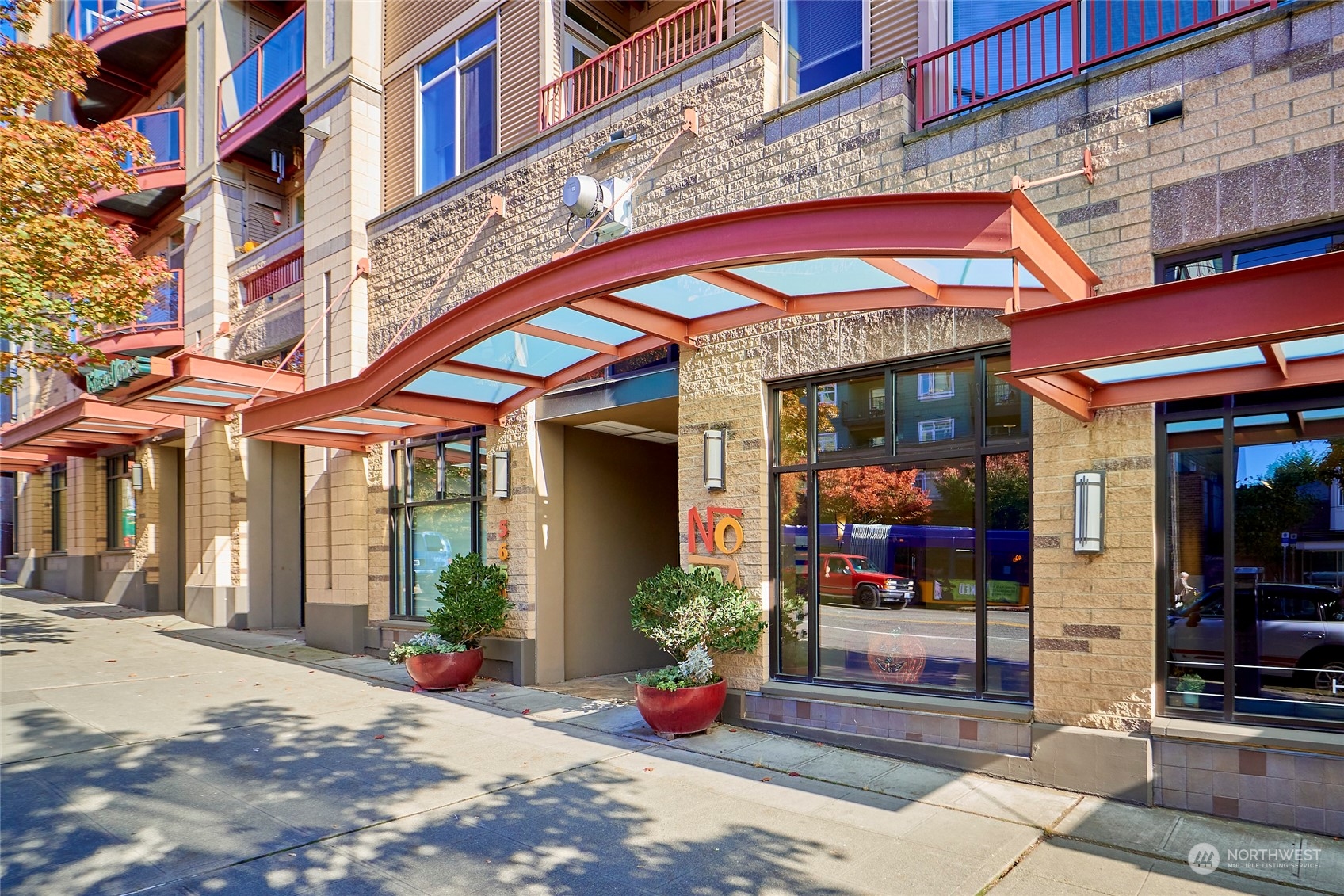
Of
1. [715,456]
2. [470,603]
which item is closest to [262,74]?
[470,603]

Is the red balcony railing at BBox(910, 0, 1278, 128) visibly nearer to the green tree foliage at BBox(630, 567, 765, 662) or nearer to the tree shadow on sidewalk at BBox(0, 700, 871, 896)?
the green tree foliage at BBox(630, 567, 765, 662)

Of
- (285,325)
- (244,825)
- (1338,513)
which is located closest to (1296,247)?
(1338,513)

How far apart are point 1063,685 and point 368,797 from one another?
527 centimetres

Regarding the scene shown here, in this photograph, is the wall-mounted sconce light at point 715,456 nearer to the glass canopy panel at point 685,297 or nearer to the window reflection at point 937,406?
the glass canopy panel at point 685,297

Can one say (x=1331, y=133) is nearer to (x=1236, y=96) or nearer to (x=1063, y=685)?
(x=1236, y=96)

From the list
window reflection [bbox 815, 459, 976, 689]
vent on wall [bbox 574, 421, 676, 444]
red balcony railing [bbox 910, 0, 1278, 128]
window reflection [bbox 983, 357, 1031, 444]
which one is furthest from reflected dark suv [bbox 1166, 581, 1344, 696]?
vent on wall [bbox 574, 421, 676, 444]

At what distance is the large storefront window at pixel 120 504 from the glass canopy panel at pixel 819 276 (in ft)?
66.3

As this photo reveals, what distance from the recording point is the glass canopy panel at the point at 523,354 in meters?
8.23

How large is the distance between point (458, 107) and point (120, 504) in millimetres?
15713

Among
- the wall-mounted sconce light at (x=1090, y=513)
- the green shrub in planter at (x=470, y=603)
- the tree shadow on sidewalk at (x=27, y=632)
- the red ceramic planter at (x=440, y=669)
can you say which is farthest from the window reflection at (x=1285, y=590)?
the tree shadow on sidewalk at (x=27, y=632)

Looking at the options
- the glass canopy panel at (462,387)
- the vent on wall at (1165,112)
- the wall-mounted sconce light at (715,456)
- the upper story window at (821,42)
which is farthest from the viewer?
the glass canopy panel at (462,387)

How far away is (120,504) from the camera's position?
864 inches

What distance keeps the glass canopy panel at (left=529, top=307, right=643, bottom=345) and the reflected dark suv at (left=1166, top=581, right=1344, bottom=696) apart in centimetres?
508

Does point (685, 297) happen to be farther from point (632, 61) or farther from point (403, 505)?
point (403, 505)
